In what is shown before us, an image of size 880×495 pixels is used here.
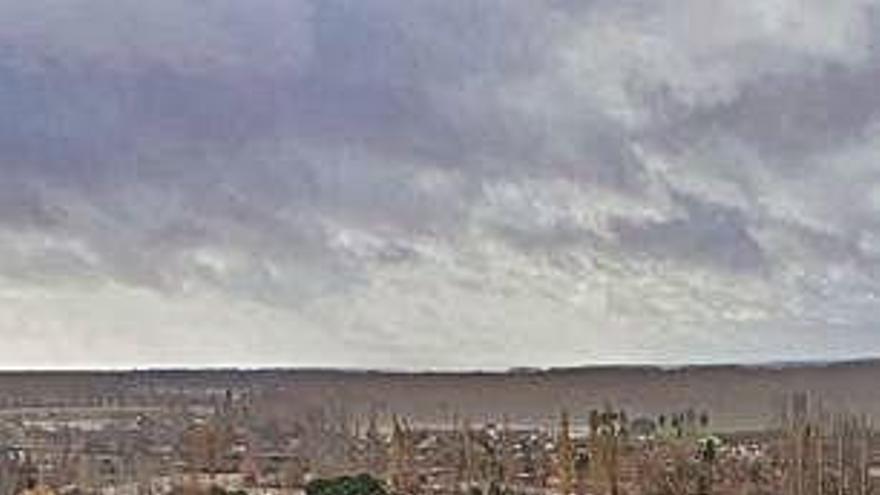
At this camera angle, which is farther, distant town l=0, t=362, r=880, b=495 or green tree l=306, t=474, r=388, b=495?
distant town l=0, t=362, r=880, b=495

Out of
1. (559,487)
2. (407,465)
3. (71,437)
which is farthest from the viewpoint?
(71,437)

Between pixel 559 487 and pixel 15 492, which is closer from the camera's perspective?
pixel 15 492

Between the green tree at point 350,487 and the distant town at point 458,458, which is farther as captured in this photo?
the distant town at point 458,458

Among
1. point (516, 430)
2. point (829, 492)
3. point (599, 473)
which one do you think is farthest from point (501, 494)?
point (516, 430)

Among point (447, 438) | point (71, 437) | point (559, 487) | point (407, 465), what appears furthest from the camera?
point (71, 437)

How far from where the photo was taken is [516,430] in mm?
191750

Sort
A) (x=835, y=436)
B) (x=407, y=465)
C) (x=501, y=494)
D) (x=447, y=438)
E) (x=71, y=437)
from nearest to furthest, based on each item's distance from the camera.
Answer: (x=501, y=494) < (x=407, y=465) < (x=835, y=436) < (x=447, y=438) < (x=71, y=437)

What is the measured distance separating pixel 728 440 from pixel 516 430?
3116cm

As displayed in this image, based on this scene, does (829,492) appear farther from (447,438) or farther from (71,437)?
(71,437)

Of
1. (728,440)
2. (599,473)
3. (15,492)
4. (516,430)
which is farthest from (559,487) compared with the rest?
(516,430)

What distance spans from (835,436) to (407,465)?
42842 millimetres

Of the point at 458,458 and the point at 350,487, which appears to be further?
the point at 458,458

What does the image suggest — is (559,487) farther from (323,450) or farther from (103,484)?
(323,450)

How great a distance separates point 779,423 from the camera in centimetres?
19388
